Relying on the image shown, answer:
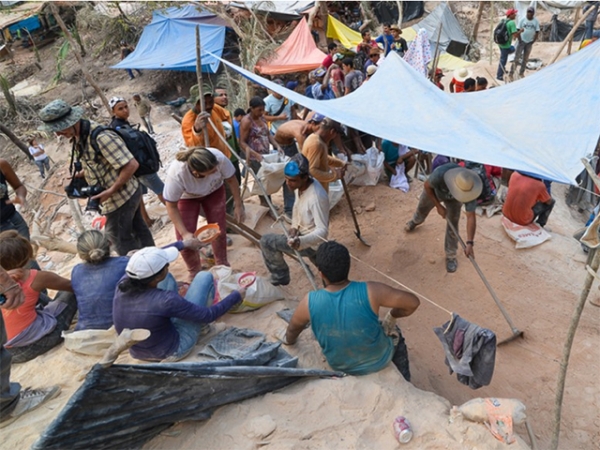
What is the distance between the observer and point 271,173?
488 centimetres

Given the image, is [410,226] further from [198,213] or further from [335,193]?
[198,213]

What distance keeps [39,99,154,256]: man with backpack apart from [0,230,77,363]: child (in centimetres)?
75

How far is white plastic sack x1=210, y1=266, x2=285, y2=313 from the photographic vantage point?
11.2 ft

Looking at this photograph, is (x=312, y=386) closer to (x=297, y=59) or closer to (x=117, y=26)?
(x=297, y=59)

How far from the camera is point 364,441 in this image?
2311mm

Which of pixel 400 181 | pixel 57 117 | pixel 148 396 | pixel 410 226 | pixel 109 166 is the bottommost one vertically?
pixel 410 226

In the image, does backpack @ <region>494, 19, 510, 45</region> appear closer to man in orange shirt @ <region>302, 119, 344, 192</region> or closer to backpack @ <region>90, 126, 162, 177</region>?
man in orange shirt @ <region>302, 119, 344, 192</region>

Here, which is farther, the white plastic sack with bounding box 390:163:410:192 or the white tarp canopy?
the white plastic sack with bounding box 390:163:410:192

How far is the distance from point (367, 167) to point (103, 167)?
3408mm

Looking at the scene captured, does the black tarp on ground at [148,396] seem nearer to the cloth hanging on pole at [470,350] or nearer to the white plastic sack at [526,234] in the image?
the cloth hanging on pole at [470,350]

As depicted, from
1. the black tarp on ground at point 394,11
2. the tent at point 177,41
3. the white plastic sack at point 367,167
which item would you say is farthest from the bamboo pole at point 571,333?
the black tarp on ground at point 394,11

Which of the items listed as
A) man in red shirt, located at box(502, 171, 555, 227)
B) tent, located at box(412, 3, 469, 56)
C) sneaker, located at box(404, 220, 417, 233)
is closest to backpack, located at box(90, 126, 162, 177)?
sneaker, located at box(404, 220, 417, 233)

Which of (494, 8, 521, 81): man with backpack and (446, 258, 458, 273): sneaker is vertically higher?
(494, 8, 521, 81): man with backpack

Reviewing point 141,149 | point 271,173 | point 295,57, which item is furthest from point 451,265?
point 295,57
